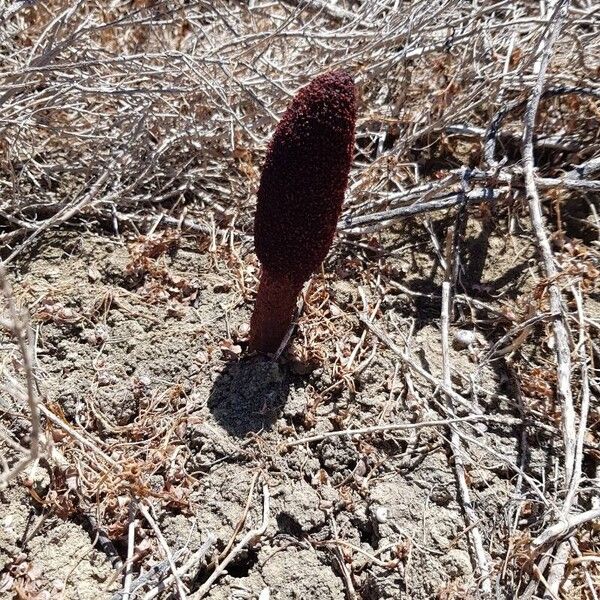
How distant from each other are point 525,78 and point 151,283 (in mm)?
1869

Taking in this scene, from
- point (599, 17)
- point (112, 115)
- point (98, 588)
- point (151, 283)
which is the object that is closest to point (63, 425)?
point (98, 588)

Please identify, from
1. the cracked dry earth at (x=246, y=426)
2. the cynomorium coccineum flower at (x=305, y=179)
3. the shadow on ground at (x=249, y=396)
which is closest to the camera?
the cynomorium coccineum flower at (x=305, y=179)

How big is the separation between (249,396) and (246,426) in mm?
111

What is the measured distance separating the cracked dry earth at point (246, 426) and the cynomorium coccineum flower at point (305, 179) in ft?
1.65

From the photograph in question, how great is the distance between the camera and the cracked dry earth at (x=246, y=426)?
7.00ft

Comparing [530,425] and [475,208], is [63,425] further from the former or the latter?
[475,208]

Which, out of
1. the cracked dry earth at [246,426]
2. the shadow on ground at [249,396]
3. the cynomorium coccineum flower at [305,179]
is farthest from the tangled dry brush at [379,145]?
the cynomorium coccineum flower at [305,179]

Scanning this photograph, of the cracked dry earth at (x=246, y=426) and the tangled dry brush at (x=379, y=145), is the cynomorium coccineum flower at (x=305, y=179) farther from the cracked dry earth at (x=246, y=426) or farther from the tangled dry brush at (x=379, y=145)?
the tangled dry brush at (x=379, y=145)

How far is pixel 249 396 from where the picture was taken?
244cm

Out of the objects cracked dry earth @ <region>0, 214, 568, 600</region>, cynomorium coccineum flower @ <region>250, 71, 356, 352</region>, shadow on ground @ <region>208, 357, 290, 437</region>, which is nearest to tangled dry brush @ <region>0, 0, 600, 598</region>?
cracked dry earth @ <region>0, 214, 568, 600</region>

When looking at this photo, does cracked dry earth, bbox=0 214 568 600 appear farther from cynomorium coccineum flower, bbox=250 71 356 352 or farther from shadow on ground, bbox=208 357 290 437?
cynomorium coccineum flower, bbox=250 71 356 352

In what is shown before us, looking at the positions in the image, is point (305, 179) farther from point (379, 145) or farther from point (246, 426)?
point (379, 145)

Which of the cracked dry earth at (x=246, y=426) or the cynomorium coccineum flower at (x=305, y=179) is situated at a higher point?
the cynomorium coccineum flower at (x=305, y=179)

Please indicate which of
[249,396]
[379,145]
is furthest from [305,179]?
[379,145]
